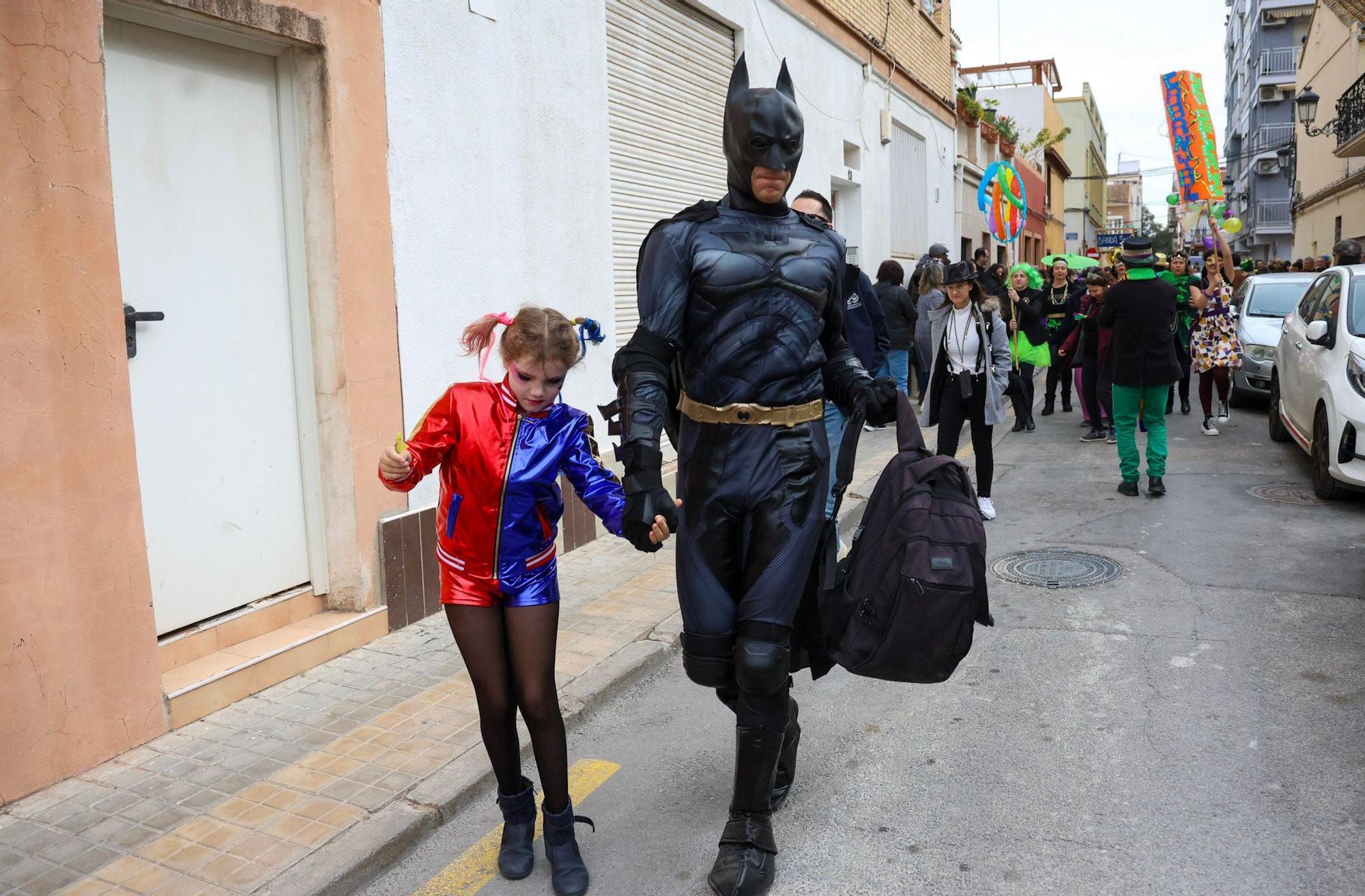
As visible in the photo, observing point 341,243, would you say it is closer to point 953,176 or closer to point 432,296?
point 432,296

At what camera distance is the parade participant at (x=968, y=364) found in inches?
291

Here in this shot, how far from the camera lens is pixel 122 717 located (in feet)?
13.0

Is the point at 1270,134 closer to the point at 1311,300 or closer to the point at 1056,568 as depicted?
the point at 1311,300

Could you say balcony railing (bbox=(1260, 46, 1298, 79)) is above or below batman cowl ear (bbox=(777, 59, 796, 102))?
above

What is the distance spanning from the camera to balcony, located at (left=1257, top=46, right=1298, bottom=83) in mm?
60469

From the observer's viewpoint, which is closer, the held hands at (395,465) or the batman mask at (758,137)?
the held hands at (395,465)

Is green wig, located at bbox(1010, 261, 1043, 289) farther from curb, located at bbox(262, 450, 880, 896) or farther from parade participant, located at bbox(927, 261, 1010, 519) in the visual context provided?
curb, located at bbox(262, 450, 880, 896)

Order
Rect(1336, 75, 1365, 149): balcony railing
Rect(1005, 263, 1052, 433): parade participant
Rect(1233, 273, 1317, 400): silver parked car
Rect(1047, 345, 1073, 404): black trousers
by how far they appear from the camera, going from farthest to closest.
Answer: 1. Rect(1336, 75, 1365, 149): balcony railing
2. Rect(1047, 345, 1073, 404): black trousers
3. Rect(1233, 273, 1317, 400): silver parked car
4. Rect(1005, 263, 1052, 433): parade participant

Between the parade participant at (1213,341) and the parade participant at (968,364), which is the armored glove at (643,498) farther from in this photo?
the parade participant at (1213,341)

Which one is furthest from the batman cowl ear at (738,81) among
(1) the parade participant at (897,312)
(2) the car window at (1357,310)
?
(1) the parade participant at (897,312)

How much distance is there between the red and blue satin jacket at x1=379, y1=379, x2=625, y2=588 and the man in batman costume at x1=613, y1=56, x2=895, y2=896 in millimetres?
220

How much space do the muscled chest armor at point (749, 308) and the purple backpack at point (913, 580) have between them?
1.27 feet

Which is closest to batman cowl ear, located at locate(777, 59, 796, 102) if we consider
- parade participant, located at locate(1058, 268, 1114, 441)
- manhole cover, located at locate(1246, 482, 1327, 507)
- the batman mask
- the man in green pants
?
the batman mask

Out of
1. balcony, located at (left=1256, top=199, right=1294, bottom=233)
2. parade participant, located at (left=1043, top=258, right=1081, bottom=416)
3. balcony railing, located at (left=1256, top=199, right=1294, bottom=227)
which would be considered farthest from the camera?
balcony railing, located at (left=1256, top=199, right=1294, bottom=227)
